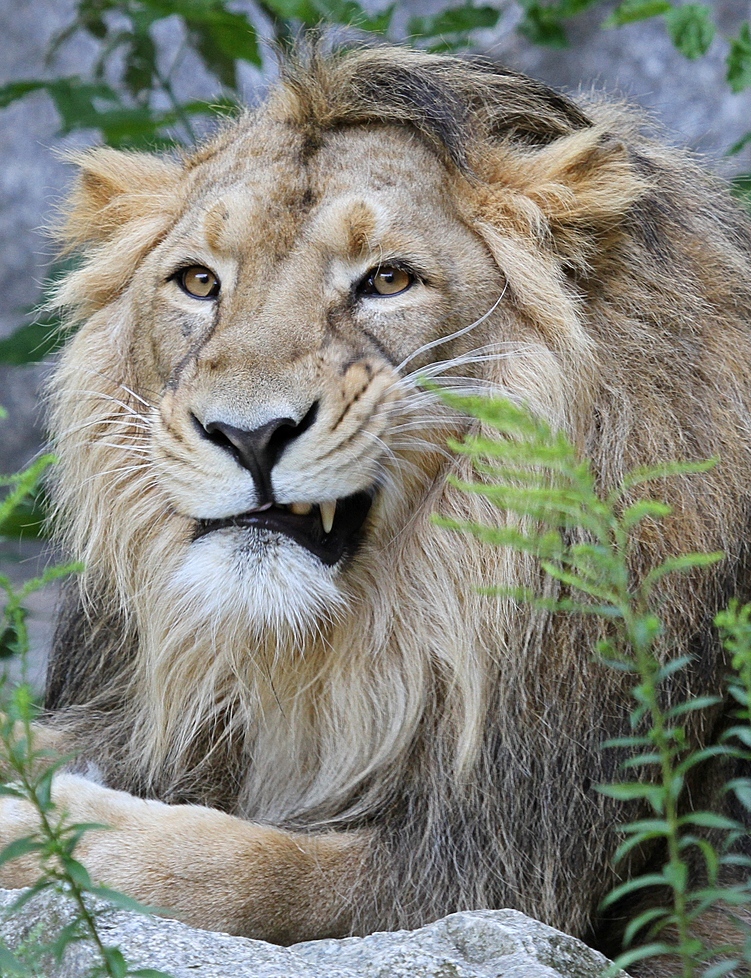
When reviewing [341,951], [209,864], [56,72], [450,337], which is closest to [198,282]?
[450,337]

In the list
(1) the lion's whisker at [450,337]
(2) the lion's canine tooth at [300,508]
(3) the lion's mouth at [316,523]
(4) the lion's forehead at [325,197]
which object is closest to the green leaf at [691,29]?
→ (4) the lion's forehead at [325,197]

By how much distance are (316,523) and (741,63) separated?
2338 millimetres

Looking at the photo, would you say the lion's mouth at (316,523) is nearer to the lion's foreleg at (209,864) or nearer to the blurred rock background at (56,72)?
the lion's foreleg at (209,864)

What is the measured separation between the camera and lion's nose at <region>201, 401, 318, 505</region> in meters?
2.29

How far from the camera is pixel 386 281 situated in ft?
8.47

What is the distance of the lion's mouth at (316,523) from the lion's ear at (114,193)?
81cm

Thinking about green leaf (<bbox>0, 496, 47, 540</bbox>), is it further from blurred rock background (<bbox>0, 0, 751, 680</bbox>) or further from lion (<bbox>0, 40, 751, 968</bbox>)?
blurred rock background (<bbox>0, 0, 751, 680</bbox>)

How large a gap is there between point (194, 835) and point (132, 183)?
1.43m

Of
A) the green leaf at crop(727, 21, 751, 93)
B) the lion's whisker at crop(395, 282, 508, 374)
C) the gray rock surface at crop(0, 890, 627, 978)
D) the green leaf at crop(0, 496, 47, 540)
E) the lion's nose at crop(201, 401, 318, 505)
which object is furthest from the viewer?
the green leaf at crop(727, 21, 751, 93)

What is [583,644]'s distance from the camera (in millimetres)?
2557

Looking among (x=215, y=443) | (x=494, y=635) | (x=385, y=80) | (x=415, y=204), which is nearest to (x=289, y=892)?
(x=494, y=635)

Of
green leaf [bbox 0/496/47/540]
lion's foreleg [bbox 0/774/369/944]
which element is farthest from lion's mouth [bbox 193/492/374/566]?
green leaf [bbox 0/496/47/540]

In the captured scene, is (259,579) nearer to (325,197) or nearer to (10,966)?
(325,197)

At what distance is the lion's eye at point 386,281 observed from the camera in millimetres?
2580
